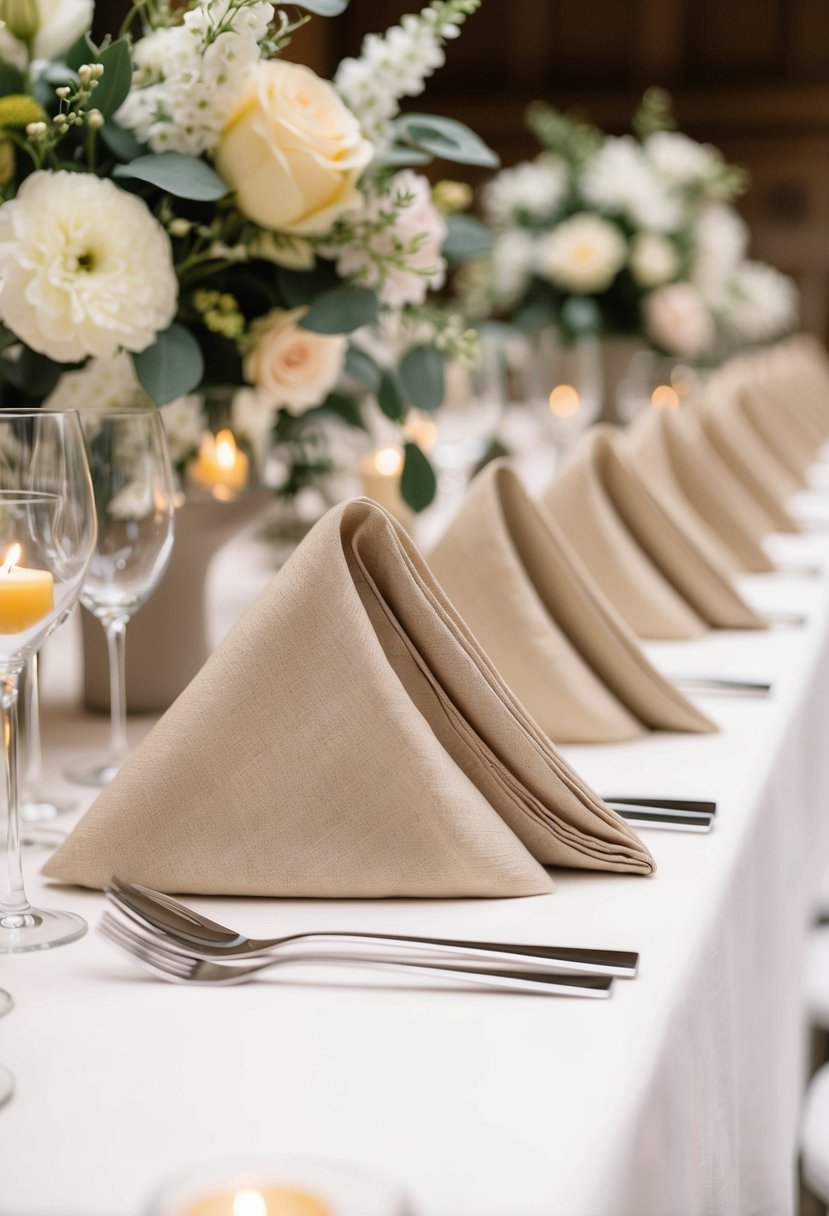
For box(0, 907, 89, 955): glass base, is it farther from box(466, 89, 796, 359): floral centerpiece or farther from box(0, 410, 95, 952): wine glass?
box(466, 89, 796, 359): floral centerpiece

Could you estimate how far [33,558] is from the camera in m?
0.77

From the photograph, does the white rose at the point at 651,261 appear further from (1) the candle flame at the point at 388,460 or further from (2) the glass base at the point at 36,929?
(2) the glass base at the point at 36,929

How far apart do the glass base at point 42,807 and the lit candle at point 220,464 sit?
0.33 m

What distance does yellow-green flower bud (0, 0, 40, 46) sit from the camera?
3.70 feet

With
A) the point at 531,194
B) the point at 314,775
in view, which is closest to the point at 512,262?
the point at 531,194

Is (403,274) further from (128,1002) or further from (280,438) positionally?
(128,1002)

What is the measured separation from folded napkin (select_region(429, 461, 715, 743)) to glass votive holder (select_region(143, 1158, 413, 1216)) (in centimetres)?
70

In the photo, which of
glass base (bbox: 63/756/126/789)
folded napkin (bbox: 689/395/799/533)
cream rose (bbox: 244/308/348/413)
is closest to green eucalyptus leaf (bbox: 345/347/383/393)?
cream rose (bbox: 244/308/348/413)

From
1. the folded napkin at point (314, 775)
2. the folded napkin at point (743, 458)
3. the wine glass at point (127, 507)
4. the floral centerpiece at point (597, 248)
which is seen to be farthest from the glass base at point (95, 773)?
the floral centerpiece at point (597, 248)

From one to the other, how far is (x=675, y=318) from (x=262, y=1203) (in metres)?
3.17

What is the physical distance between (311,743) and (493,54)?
6918 mm

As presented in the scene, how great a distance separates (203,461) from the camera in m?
1.30

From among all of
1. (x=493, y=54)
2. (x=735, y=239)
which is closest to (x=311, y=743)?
(x=735, y=239)

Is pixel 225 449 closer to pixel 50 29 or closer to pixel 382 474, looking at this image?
pixel 50 29
